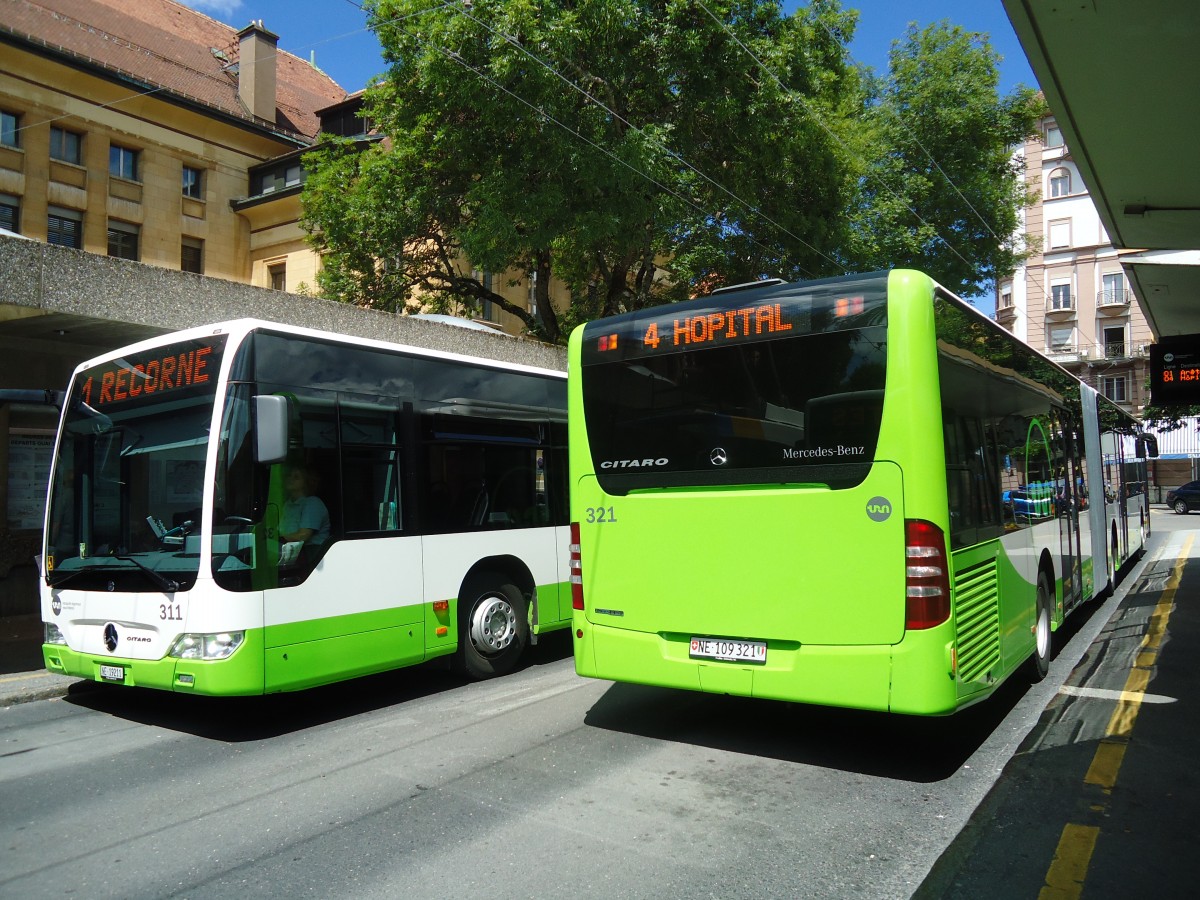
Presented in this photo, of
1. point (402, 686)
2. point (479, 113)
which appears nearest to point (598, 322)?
point (402, 686)

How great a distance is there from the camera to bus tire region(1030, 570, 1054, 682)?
24.7ft

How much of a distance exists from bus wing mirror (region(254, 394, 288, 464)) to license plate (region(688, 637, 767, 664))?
9.48 ft

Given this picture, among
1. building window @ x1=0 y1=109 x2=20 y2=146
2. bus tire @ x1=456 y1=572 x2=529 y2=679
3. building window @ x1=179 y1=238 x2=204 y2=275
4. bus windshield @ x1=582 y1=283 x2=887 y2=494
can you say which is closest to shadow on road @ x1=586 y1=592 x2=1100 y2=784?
bus tire @ x1=456 y1=572 x2=529 y2=679

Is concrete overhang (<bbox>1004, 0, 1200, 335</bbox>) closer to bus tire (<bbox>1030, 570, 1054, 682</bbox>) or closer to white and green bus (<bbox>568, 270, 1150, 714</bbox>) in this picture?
white and green bus (<bbox>568, 270, 1150, 714</bbox>)

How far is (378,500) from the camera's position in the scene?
728 centimetres

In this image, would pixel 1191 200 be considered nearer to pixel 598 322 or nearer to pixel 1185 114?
pixel 1185 114

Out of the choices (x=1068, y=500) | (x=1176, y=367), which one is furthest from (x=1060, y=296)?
(x=1068, y=500)

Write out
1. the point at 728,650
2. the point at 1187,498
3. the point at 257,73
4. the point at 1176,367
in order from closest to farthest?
the point at 728,650, the point at 1176,367, the point at 257,73, the point at 1187,498

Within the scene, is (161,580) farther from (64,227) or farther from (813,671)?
(64,227)

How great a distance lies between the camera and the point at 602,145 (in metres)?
17.3

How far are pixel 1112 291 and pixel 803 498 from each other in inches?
2405

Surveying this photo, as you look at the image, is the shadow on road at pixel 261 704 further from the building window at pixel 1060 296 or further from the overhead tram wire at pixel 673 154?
the building window at pixel 1060 296

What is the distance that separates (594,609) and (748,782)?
160 cm

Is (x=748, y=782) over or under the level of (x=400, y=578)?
under
